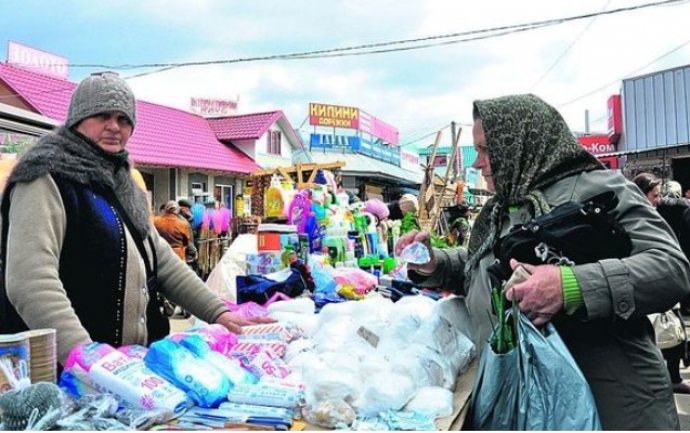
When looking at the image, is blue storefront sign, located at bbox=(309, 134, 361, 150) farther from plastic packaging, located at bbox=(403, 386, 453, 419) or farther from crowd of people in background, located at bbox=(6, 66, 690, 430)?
plastic packaging, located at bbox=(403, 386, 453, 419)

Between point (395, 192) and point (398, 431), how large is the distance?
27333mm

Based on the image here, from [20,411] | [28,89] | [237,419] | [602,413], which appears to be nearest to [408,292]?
[602,413]

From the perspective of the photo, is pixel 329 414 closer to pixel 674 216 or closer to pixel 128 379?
pixel 128 379

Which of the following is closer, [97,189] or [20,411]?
[20,411]

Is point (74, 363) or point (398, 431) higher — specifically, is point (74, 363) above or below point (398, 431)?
above

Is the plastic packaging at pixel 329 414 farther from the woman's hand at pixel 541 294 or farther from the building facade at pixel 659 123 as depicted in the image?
the building facade at pixel 659 123

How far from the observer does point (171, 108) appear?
18.7 m

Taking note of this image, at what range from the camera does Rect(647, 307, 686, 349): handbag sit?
378 centimetres

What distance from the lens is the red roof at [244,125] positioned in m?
19.6

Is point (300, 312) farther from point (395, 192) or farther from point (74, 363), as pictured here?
point (395, 192)

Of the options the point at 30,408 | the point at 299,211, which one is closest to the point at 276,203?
the point at 299,211

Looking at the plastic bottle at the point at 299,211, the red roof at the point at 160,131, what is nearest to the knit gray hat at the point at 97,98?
the plastic bottle at the point at 299,211

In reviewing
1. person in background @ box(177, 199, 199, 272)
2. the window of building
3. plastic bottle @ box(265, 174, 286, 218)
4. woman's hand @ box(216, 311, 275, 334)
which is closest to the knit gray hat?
woman's hand @ box(216, 311, 275, 334)

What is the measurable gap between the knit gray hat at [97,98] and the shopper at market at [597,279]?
1229 mm
